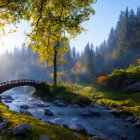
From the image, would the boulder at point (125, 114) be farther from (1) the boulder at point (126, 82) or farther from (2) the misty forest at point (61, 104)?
(1) the boulder at point (126, 82)

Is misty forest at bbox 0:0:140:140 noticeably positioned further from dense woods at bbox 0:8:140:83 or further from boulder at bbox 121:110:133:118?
dense woods at bbox 0:8:140:83

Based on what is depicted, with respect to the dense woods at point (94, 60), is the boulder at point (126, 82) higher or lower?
lower

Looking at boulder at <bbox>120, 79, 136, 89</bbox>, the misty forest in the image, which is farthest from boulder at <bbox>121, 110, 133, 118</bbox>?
boulder at <bbox>120, 79, 136, 89</bbox>

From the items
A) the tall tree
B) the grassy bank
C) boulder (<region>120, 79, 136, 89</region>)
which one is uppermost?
the tall tree

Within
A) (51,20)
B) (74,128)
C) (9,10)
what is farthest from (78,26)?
(74,128)

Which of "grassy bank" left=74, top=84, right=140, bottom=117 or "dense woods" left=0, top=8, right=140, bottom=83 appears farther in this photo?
"dense woods" left=0, top=8, right=140, bottom=83

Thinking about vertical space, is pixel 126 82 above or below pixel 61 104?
above

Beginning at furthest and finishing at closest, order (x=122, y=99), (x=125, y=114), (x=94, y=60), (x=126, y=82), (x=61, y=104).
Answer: (x=94, y=60), (x=126, y=82), (x=122, y=99), (x=61, y=104), (x=125, y=114)

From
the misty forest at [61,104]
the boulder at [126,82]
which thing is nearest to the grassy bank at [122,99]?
the misty forest at [61,104]

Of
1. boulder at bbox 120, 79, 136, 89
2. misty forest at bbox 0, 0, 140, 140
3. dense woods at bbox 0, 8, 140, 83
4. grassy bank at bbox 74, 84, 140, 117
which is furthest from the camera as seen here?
dense woods at bbox 0, 8, 140, 83

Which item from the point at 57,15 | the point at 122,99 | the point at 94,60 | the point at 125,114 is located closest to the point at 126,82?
the point at 122,99

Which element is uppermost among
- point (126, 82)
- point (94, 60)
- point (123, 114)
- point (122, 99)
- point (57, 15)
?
point (94, 60)

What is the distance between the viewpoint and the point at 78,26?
12.5 m

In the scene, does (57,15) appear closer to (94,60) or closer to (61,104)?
(61,104)
